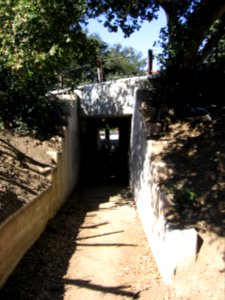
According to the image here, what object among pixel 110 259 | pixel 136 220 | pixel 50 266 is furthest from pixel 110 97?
pixel 50 266

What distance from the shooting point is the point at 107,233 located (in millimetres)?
8766

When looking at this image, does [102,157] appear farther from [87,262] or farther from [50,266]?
[50,266]

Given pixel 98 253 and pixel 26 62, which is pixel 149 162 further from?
pixel 26 62

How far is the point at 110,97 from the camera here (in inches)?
550

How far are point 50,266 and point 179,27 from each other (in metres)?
5.67

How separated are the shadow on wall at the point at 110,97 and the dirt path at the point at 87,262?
174 inches

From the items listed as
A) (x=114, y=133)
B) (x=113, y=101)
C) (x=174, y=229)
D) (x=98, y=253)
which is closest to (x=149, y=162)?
(x=98, y=253)

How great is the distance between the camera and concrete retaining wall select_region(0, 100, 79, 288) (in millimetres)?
5734

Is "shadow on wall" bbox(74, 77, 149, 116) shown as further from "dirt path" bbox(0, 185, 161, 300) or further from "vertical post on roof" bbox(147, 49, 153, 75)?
"dirt path" bbox(0, 185, 161, 300)

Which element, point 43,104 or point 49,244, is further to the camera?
point 43,104

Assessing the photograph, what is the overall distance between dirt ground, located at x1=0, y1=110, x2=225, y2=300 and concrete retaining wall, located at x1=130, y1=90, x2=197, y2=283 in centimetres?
16

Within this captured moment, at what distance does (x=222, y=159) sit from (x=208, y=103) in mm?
3745

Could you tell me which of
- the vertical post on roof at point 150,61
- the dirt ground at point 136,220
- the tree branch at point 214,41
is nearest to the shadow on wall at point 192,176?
the dirt ground at point 136,220

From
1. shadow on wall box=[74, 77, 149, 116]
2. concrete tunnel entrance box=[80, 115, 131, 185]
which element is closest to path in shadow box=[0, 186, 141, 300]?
shadow on wall box=[74, 77, 149, 116]
